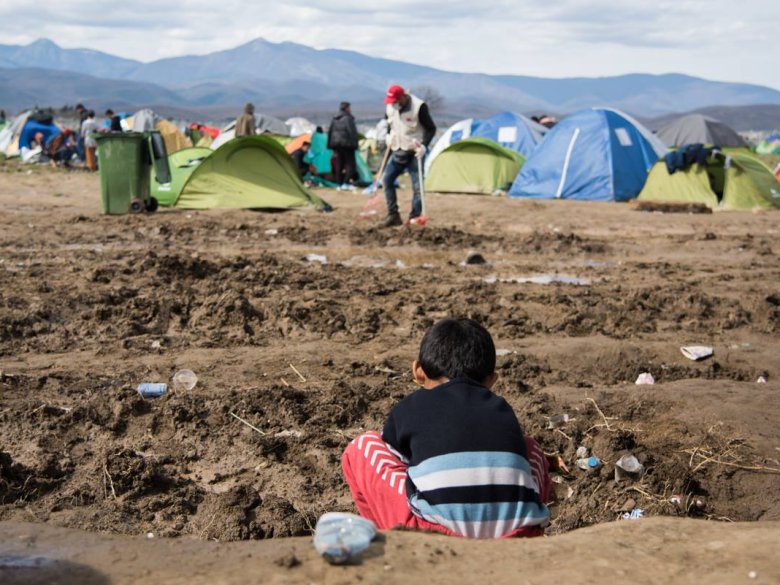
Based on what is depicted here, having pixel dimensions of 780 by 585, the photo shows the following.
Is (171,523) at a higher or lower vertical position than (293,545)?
lower

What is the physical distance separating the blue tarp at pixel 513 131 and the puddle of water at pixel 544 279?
44.8 ft

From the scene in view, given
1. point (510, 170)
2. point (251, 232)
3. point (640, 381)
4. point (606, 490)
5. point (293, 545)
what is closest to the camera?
point (293, 545)

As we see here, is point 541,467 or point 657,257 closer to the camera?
point 541,467

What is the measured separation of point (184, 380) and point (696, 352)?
320cm

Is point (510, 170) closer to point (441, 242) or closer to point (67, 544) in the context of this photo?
point (441, 242)

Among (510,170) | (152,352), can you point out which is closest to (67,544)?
(152,352)

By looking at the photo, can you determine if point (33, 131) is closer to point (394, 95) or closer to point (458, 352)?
point (394, 95)

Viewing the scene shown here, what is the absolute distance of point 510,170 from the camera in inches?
748

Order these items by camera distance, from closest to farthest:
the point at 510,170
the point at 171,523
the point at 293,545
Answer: the point at 293,545, the point at 171,523, the point at 510,170

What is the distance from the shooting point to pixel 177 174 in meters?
14.5

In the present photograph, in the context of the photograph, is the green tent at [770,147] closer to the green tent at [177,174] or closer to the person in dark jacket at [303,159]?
the person in dark jacket at [303,159]

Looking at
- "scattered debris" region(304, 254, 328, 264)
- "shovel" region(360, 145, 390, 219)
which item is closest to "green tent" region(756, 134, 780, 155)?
"shovel" region(360, 145, 390, 219)

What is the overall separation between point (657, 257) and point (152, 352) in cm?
610

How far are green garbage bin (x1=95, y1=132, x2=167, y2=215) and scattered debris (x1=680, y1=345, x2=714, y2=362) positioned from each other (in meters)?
8.57
